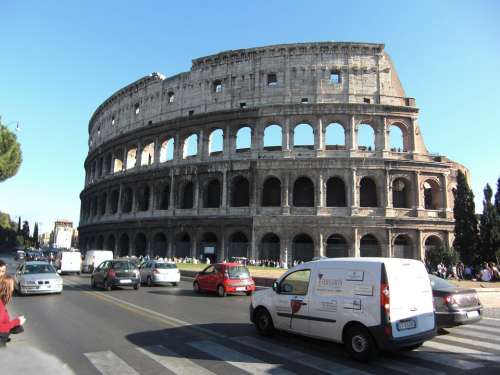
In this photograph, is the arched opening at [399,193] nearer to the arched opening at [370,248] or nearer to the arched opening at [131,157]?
the arched opening at [370,248]

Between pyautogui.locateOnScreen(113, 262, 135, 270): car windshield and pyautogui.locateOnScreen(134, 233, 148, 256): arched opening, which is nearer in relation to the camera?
pyautogui.locateOnScreen(113, 262, 135, 270): car windshield

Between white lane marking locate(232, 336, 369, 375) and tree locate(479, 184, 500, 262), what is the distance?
23.5 m

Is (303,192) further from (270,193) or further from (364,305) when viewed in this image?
(364,305)

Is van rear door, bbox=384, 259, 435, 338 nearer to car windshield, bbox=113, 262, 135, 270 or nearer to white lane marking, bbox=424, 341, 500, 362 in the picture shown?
white lane marking, bbox=424, 341, 500, 362

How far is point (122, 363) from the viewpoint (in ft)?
18.9

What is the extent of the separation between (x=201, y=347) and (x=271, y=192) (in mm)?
27264

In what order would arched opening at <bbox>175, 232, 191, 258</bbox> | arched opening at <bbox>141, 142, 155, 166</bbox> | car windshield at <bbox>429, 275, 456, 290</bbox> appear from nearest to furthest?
car windshield at <bbox>429, 275, 456, 290</bbox>, arched opening at <bbox>175, 232, 191, 258</bbox>, arched opening at <bbox>141, 142, 155, 166</bbox>

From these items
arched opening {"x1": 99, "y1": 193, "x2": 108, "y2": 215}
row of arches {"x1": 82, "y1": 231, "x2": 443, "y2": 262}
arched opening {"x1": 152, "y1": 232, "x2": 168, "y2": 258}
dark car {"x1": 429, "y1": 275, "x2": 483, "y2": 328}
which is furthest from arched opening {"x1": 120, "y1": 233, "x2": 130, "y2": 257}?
dark car {"x1": 429, "y1": 275, "x2": 483, "y2": 328}

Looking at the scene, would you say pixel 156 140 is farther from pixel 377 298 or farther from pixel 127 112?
pixel 377 298

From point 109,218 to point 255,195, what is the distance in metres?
19.1

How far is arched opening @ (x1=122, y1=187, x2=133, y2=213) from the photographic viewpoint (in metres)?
41.7

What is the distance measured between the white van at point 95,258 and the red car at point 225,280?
12.7 meters

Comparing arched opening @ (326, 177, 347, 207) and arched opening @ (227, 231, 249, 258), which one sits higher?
arched opening @ (326, 177, 347, 207)

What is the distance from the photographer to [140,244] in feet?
134
